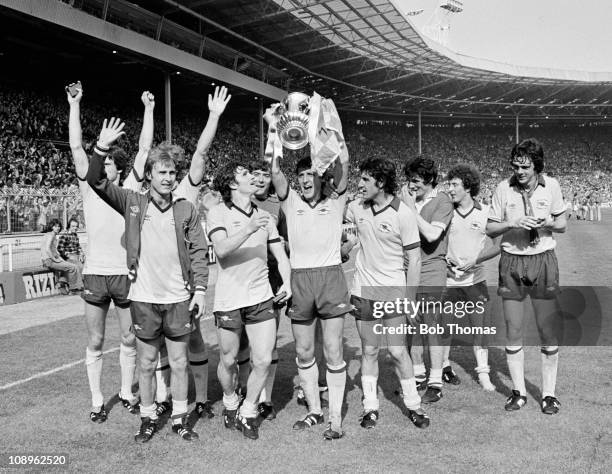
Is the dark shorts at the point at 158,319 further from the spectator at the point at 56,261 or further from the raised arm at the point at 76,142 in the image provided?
the spectator at the point at 56,261

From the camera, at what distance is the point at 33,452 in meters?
3.92

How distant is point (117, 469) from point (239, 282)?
4.63 feet

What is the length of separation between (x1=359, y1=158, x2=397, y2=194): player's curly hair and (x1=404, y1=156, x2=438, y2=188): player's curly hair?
0.64m

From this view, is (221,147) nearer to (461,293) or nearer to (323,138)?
(461,293)

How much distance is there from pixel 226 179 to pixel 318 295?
1.05 meters

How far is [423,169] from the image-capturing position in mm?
4844

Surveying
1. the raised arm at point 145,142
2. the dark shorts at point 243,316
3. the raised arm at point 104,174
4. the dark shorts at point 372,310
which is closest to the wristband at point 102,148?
the raised arm at point 104,174

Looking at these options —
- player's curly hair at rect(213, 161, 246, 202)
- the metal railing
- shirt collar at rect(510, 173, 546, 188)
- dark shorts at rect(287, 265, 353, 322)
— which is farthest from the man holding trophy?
the metal railing

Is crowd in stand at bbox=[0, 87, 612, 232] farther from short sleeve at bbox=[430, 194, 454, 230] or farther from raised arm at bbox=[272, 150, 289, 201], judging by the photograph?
short sleeve at bbox=[430, 194, 454, 230]

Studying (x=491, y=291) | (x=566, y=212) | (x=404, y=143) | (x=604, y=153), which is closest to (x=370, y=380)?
(x=566, y=212)

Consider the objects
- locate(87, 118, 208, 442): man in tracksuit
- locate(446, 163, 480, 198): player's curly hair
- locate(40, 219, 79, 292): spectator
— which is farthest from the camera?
locate(40, 219, 79, 292): spectator

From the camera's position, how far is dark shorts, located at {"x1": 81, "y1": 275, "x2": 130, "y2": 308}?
438 centimetres

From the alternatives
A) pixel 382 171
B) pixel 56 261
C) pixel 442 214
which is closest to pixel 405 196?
pixel 442 214

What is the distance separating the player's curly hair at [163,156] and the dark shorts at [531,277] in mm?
2682
